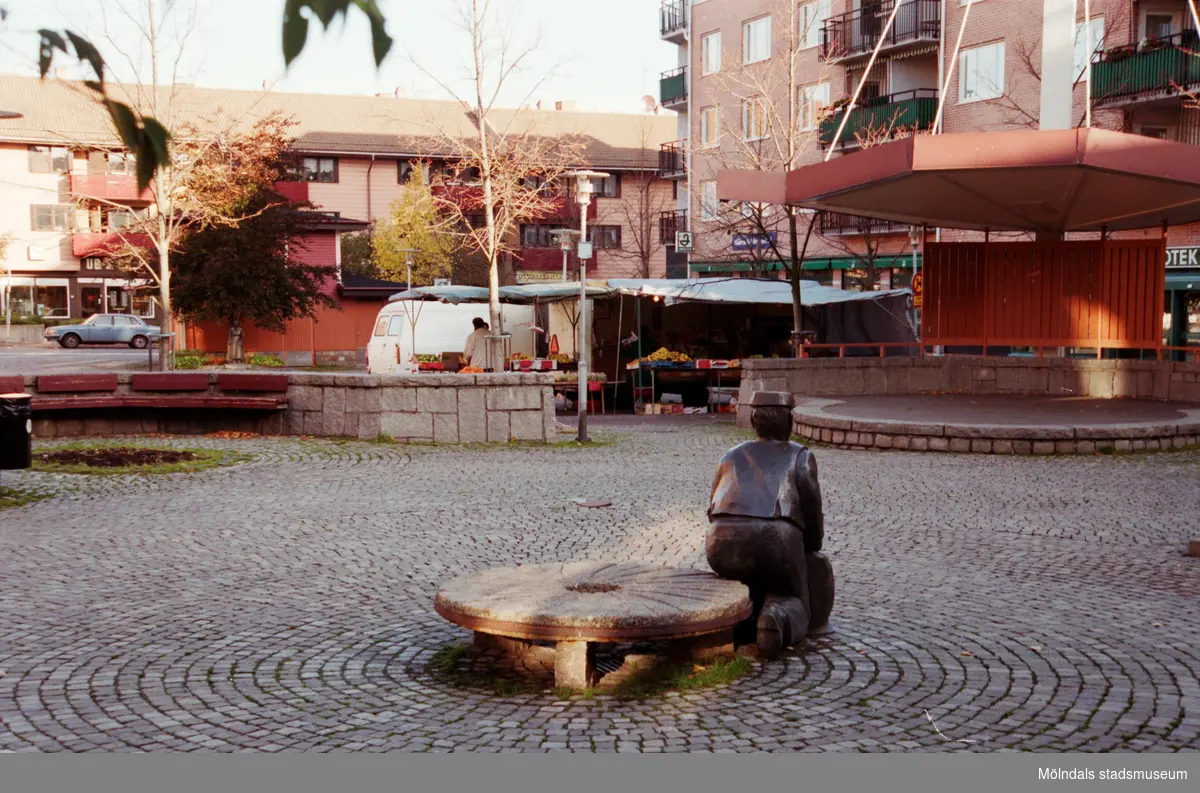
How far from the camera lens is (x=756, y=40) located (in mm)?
46188

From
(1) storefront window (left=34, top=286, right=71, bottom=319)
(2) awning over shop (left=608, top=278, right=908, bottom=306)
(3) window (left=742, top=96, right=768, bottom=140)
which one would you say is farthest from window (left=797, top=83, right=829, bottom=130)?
(1) storefront window (left=34, top=286, right=71, bottom=319)

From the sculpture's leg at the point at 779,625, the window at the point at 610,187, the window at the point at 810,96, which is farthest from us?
the window at the point at 610,187

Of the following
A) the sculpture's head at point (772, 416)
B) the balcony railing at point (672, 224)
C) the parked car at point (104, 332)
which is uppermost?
the balcony railing at point (672, 224)

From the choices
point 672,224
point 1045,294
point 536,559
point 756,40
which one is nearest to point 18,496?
point 536,559

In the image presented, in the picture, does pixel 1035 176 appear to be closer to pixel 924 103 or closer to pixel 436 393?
pixel 436 393

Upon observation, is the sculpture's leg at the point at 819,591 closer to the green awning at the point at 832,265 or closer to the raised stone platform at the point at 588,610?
the raised stone platform at the point at 588,610

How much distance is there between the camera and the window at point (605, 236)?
65.6m

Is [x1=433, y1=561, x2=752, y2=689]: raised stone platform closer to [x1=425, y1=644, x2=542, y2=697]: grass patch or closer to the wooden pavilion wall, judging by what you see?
[x1=425, y1=644, x2=542, y2=697]: grass patch

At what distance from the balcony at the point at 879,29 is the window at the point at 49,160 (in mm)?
38428

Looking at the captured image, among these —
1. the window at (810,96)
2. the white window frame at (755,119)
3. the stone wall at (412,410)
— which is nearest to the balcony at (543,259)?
the window at (810,96)

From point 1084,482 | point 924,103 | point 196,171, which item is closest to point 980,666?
point 1084,482

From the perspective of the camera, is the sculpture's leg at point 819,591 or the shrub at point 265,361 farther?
the shrub at point 265,361

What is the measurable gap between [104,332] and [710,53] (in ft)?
95.3

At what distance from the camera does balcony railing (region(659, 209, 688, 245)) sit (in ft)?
171
